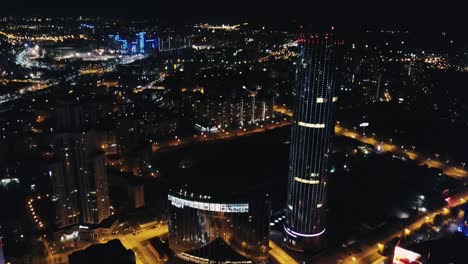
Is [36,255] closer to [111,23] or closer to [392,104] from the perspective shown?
[392,104]

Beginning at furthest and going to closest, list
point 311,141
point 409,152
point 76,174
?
point 409,152 < point 76,174 < point 311,141

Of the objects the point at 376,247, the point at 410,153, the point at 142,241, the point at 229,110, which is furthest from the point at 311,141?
the point at 229,110

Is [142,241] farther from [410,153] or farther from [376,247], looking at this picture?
[410,153]

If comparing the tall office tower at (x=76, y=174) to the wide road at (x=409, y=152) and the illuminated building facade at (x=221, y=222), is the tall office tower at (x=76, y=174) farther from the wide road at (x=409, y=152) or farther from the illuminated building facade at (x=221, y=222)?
the wide road at (x=409, y=152)

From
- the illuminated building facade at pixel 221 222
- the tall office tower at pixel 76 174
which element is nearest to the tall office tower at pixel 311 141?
the illuminated building facade at pixel 221 222

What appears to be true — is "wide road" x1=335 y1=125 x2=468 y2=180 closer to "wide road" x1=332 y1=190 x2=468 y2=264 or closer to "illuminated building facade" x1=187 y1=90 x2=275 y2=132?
"wide road" x1=332 y1=190 x2=468 y2=264

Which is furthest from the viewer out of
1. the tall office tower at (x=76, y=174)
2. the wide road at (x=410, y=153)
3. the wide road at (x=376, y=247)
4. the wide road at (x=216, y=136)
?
the wide road at (x=216, y=136)
